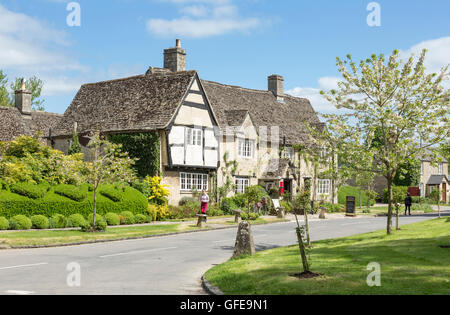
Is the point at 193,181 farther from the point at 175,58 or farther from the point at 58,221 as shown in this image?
the point at 58,221

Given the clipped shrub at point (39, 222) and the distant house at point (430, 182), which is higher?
the distant house at point (430, 182)

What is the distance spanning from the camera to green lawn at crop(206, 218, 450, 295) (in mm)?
10836

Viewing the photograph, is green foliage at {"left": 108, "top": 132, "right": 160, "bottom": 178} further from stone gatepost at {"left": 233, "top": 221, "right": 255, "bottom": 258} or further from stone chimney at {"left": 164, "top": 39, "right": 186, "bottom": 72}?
stone gatepost at {"left": 233, "top": 221, "right": 255, "bottom": 258}

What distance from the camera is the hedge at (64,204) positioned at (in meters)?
25.9

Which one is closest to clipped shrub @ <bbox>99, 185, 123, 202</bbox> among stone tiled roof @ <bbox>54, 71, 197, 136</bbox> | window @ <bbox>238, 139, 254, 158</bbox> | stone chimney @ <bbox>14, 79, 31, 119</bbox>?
stone tiled roof @ <bbox>54, 71, 197, 136</bbox>

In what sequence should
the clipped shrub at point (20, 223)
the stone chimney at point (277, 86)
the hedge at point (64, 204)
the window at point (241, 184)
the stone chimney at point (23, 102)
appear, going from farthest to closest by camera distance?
the stone chimney at point (277, 86), the stone chimney at point (23, 102), the window at point (241, 184), the hedge at point (64, 204), the clipped shrub at point (20, 223)

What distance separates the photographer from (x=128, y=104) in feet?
132

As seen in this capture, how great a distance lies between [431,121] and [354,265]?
30.7 ft

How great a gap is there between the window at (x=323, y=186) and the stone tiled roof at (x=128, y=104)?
20145 mm

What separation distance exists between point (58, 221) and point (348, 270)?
17879mm

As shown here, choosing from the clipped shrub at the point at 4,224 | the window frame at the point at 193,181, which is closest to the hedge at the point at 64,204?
the clipped shrub at the point at 4,224

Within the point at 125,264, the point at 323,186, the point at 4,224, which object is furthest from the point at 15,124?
the point at 125,264

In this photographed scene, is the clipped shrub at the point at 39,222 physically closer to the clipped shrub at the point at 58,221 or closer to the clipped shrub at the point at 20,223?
the clipped shrub at the point at 20,223
